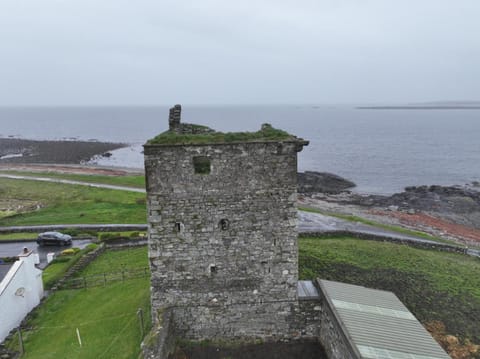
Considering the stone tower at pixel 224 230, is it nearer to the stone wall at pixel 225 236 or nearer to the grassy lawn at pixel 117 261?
the stone wall at pixel 225 236

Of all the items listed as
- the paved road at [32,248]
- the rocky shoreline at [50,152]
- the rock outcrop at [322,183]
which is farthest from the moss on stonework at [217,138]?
the rocky shoreline at [50,152]

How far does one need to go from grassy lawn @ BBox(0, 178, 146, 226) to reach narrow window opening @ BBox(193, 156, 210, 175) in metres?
28.4

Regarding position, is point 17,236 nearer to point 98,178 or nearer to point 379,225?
point 98,178

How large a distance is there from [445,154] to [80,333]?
110786 millimetres

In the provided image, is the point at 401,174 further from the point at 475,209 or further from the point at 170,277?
the point at 170,277

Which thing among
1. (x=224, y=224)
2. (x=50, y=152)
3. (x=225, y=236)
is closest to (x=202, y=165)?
(x=224, y=224)

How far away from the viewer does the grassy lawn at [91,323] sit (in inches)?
619

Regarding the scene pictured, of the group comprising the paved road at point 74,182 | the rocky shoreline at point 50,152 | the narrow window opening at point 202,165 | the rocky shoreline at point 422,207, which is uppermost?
the narrow window opening at point 202,165

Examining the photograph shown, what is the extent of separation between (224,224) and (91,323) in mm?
8692

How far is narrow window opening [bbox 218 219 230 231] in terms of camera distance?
46.8 feet

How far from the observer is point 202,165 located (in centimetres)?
1408

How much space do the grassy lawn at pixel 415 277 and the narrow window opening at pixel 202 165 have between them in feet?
26.9

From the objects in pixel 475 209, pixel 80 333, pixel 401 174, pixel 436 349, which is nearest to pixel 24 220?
pixel 80 333

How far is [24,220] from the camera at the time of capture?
41219mm
